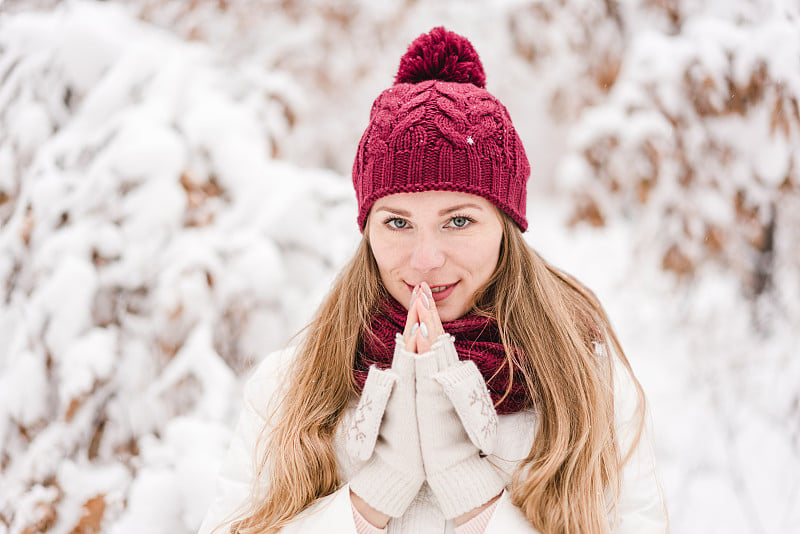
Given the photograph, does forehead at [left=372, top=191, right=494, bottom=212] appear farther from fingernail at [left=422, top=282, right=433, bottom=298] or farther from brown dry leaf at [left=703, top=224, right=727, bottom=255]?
brown dry leaf at [left=703, top=224, right=727, bottom=255]

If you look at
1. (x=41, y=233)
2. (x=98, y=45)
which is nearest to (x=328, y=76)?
(x=98, y=45)

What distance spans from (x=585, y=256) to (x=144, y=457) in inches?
99.0

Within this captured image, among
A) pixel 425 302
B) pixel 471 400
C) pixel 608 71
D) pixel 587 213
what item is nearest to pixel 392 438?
pixel 471 400

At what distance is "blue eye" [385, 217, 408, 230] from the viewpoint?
131 cm

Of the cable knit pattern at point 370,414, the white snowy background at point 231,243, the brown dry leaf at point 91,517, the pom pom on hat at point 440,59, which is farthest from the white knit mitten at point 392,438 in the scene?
the brown dry leaf at point 91,517

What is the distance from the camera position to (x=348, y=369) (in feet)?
4.68

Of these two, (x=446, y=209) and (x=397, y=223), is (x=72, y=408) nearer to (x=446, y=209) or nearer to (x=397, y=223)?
(x=397, y=223)

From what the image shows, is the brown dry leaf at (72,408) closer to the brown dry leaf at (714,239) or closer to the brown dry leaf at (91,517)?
the brown dry leaf at (91,517)

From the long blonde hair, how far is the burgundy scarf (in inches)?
0.9

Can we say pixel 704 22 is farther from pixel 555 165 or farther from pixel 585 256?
pixel 555 165

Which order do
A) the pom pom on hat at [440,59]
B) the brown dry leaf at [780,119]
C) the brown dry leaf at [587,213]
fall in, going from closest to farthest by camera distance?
the pom pom on hat at [440,59]
the brown dry leaf at [780,119]
the brown dry leaf at [587,213]

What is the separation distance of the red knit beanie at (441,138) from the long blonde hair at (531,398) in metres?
0.13

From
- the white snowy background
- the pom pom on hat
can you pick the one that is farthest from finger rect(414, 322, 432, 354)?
the white snowy background

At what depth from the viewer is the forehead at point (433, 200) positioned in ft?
4.14
